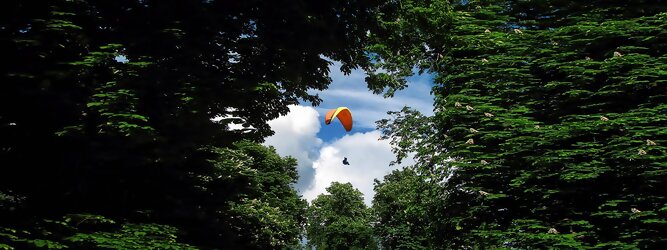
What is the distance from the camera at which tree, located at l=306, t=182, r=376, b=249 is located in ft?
205

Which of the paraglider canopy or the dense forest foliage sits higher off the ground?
the paraglider canopy

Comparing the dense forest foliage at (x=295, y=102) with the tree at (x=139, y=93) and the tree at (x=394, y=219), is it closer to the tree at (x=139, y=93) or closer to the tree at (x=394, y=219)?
the tree at (x=139, y=93)

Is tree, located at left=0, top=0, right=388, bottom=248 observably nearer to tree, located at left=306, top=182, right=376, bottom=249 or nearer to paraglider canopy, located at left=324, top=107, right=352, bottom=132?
paraglider canopy, located at left=324, top=107, right=352, bottom=132

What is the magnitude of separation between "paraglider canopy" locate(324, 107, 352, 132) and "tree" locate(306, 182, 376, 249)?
37262 mm

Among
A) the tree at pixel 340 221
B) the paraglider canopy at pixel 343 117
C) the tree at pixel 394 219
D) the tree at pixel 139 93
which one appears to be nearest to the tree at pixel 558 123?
the tree at pixel 139 93

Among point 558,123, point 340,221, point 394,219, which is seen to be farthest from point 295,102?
point 340,221

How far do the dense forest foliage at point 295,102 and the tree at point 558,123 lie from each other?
0.07 meters

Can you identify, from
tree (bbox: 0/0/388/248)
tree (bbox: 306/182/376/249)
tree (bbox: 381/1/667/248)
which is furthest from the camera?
tree (bbox: 306/182/376/249)

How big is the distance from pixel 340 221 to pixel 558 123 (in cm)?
5014

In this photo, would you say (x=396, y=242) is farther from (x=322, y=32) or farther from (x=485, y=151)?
(x=322, y=32)

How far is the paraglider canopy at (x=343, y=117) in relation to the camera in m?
24.9

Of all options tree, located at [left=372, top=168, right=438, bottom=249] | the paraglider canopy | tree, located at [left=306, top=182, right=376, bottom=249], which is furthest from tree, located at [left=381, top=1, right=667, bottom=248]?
tree, located at [left=306, top=182, right=376, bottom=249]

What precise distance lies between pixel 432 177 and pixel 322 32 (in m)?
9.29

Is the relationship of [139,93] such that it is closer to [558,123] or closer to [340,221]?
[558,123]
